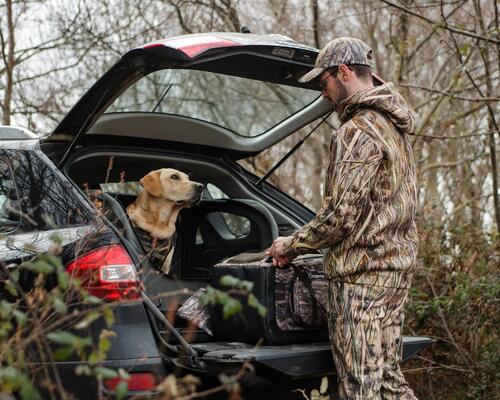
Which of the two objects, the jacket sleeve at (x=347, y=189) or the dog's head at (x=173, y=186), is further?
the dog's head at (x=173, y=186)

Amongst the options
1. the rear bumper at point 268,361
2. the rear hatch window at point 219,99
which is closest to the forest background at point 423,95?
the rear hatch window at point 219,99

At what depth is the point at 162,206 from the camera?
5.94m

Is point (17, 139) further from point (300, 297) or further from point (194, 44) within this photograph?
point (300, 297)

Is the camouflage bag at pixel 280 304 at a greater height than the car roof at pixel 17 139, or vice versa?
the car roof at pixel 17 139

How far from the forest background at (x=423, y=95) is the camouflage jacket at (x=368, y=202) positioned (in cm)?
214

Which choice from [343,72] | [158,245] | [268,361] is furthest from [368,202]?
[158,245]

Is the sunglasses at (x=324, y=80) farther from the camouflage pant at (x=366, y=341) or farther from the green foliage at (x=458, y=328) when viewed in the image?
the green foliage at (x=458, y=328)

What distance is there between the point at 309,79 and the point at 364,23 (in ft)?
26.6

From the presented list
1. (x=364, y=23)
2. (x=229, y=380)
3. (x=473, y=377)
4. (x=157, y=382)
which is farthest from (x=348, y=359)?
(x=364, y=23)

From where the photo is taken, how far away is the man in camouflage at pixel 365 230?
3.77 meters

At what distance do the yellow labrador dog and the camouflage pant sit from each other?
1.85 meters

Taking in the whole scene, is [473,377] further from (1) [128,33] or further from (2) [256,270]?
(1) [128,33]

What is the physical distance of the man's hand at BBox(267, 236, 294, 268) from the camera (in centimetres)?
399

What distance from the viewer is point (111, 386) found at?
144 inches
